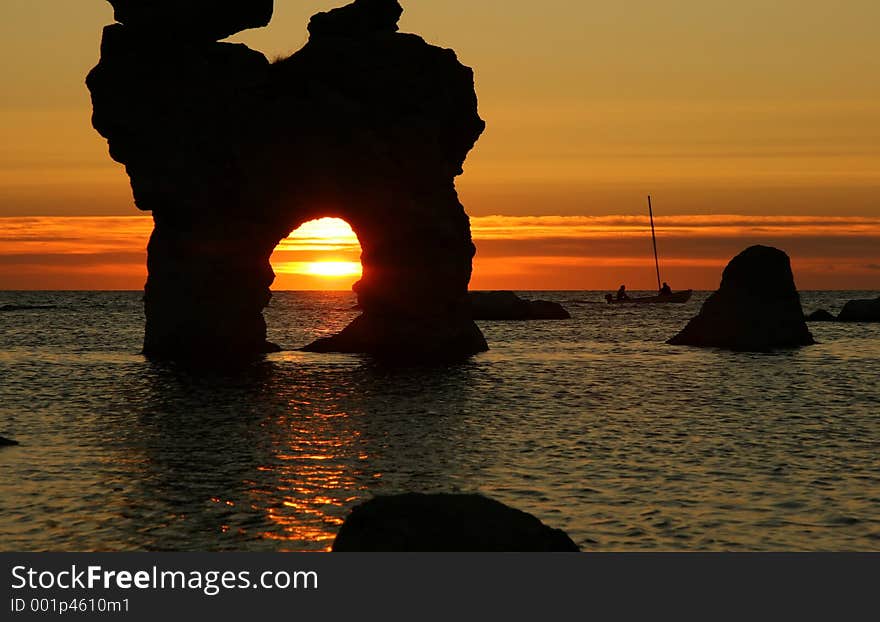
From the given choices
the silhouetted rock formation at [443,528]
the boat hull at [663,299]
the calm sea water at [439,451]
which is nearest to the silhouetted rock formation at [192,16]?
the calm sea water at [439,451]

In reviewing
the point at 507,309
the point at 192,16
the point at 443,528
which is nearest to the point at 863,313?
the point at 507,309

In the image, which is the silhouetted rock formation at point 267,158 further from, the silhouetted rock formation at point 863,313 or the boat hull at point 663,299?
the boat hull at point 663,299

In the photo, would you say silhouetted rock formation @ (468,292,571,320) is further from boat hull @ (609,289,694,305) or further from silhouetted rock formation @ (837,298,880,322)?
boat hull @ (609,289,694,305)

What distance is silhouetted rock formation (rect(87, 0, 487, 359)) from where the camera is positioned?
47250mm

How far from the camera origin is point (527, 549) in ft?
38.8

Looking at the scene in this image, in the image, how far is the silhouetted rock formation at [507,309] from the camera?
4254 inches

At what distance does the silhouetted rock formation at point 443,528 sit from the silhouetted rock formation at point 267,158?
3631cm

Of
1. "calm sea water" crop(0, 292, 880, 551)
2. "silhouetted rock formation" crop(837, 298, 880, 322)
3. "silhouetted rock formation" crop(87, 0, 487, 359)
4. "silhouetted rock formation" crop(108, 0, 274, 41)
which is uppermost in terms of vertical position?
"silhouetted rock formation" crop(108, 0, 274, 41)

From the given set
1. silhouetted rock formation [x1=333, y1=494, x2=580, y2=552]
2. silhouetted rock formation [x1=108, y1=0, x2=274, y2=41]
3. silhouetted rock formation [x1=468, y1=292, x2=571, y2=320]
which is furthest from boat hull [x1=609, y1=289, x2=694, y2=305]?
silhouetted rock formation [x1=333, y1=494, x2=580, y2=552]

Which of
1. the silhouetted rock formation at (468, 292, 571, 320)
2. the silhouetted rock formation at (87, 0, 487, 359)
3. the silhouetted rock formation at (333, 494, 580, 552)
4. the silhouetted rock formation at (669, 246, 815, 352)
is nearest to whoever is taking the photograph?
the silhouetted rock formation at (333, 494, 580, 552)

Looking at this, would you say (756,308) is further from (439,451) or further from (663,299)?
(663,299)

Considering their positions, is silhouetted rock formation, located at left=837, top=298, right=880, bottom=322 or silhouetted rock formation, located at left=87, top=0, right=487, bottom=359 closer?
silhouetted rock formation, located at left=87, top=0, right=487, bottom=359

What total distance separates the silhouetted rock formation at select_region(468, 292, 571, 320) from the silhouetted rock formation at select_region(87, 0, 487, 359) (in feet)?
190

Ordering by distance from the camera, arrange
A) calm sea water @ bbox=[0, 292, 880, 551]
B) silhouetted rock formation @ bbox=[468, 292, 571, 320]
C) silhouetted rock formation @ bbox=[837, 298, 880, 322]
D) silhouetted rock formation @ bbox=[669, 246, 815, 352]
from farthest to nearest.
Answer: silhouetted rock formation @ bbox=[468, 292, 571, 320], silhouetted rock formation @ bbox=[837, 298, 880, 322], silhouetted rock formation @ bbox=[669, 246, 815, 352], calm sea water @ bbox=[0, 292, 880, 551]
